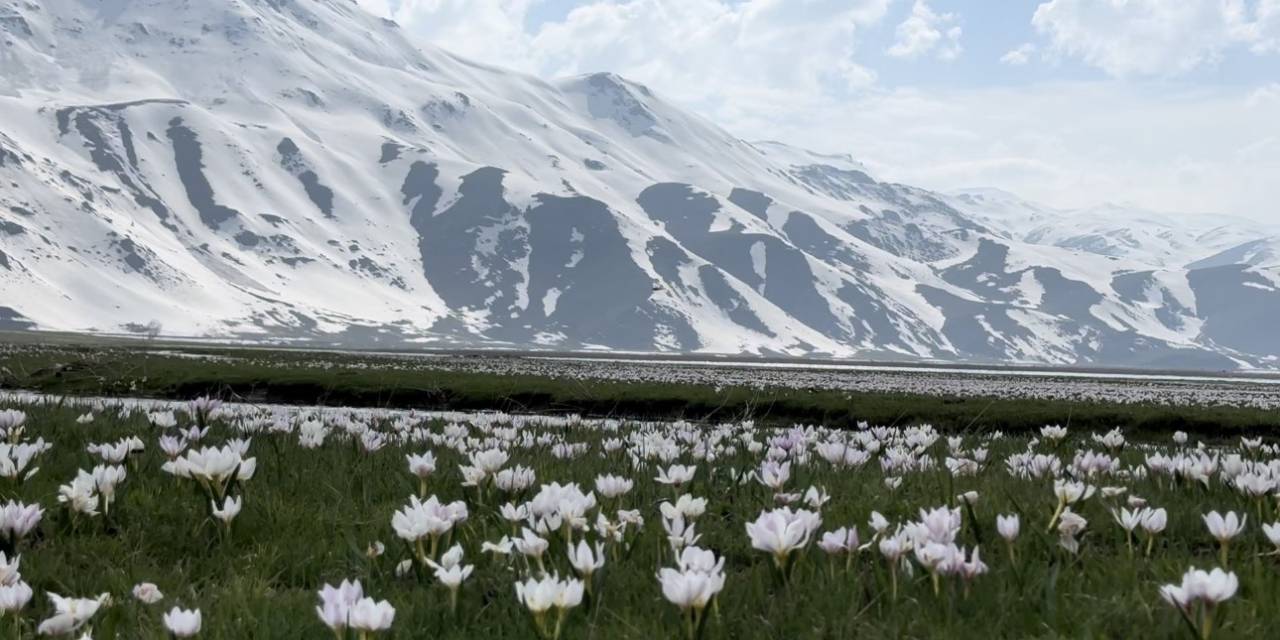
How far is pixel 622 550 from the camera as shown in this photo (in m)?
5.02

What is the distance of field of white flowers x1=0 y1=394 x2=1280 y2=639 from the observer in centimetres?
357

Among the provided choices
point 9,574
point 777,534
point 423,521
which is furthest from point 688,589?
point 9,574

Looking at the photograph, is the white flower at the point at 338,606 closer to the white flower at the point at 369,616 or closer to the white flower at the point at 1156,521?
the white flower at the point at 369,616

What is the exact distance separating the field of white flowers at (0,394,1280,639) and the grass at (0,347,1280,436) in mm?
28516

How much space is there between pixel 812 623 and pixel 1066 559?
177 centimetres

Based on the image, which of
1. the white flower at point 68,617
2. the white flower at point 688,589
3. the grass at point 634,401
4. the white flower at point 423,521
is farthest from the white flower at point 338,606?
the grass at point 634,401

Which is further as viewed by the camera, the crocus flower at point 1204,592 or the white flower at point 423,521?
the white flower at point 423,521

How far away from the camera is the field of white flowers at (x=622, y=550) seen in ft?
11.7

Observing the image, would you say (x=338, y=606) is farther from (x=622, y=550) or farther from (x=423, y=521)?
(x=622, y=550)

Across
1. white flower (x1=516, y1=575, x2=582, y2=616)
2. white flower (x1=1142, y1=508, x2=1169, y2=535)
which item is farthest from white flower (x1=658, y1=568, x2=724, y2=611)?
white flower (x1=1142, y1=508, x2=1169, y2=535)

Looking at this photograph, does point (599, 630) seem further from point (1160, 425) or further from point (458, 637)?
point (1160, 425)

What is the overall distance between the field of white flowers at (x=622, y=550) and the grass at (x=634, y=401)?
28.5m

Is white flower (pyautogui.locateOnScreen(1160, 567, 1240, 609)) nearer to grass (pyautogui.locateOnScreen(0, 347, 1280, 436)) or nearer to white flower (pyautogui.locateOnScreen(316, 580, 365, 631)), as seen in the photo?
white flower (pyautogui.locateOnScreen(316, 580, 365, 631))

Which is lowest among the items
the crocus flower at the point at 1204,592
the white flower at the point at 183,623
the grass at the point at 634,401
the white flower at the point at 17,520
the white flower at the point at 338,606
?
the grass at the point at 634,401
